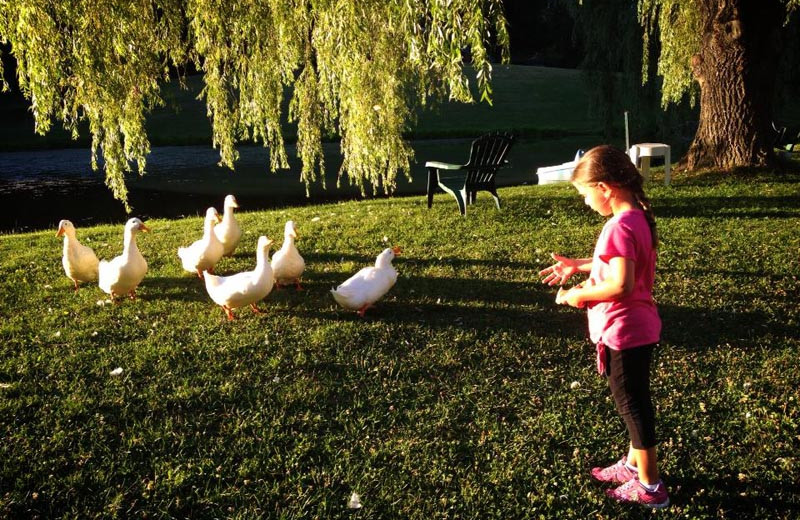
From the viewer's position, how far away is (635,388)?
9.75 ft

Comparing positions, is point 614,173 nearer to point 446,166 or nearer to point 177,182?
point 446,166

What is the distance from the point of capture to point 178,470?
3520mm

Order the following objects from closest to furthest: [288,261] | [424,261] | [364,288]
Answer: [364,288] → [288,261] → [424,261]

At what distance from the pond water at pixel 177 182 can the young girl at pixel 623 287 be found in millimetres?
11962

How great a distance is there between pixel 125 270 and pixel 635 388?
4.71 m

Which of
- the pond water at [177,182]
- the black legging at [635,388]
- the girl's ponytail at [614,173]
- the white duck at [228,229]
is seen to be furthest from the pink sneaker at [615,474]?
the pond water at [177,182]

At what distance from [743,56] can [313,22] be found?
26.0ft

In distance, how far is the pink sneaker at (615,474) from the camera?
132 inches

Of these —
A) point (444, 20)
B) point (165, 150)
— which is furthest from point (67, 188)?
point (444, 20)

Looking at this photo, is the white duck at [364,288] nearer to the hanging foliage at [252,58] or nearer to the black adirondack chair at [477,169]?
the hanging foliage at [252,58]

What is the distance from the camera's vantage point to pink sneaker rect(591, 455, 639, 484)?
336cm

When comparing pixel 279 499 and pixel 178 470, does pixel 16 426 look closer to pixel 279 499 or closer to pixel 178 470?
pixel 178 470

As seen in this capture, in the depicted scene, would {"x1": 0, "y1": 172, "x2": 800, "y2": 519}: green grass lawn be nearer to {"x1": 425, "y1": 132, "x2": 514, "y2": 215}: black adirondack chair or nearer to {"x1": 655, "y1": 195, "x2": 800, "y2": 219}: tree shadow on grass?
{"x1": 655, "y1": 195, "x2": 800, "y2": 219}: tree shadow on grass

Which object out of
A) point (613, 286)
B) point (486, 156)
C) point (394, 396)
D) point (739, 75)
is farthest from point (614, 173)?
point (739, 75)
